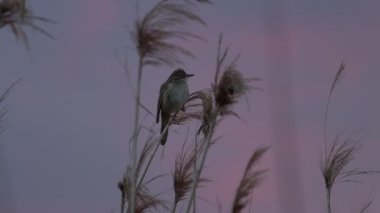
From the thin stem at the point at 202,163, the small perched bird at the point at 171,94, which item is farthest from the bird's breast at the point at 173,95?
the thin stem at the point at 202,163

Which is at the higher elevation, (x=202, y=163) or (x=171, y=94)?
(x=171, y=94)

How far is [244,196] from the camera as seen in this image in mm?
3135

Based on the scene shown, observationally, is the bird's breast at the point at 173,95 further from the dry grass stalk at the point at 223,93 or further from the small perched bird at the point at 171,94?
the dry grass stalk at the point at 223,93

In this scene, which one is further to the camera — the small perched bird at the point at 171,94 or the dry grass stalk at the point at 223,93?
the small perched bird at the point at 171,94

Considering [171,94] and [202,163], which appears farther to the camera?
[171,94]

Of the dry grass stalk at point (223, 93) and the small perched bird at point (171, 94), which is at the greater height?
the small perched bird at point (171, 94)

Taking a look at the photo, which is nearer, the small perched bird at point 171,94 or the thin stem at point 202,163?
the thin stem at point 202,163

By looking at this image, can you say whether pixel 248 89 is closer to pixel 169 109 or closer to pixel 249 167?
pixel 249 167

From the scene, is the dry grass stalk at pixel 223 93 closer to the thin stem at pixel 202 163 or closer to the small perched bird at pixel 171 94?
the thin stem at pixel 202 163

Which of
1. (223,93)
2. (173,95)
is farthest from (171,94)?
(223,93)

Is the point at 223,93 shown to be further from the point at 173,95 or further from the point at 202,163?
the point at 173,95

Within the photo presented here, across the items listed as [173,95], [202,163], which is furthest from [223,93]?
[173,95]

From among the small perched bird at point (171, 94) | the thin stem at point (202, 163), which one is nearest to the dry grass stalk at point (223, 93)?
the thin stem at point (202, 163)

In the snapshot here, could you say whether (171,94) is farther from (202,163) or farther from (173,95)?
(202,163)
